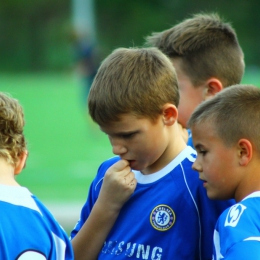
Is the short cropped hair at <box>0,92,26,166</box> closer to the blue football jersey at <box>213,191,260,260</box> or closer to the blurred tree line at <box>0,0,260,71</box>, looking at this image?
the blue football jersey at <box>213,191,260,260</box>

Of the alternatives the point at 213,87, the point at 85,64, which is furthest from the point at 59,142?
the point at 213,87

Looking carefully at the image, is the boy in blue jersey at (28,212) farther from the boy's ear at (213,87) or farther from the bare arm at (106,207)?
the boy's ear at (213,87)

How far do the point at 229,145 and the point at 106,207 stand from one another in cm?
68

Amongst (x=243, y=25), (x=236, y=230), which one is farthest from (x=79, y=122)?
(x=243, y=25)

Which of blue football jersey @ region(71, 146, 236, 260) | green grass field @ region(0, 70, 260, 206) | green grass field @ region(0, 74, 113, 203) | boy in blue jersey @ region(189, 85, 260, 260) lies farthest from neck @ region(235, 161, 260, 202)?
green grass field @ region(0, 70, 260, 206)

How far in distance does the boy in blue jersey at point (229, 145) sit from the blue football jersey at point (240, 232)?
0.02m

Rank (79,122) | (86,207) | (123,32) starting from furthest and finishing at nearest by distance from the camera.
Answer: (123,32)
(79,122)
(86,207)

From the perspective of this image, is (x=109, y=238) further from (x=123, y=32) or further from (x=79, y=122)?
(x=123, y=32)

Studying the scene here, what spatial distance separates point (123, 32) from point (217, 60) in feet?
112

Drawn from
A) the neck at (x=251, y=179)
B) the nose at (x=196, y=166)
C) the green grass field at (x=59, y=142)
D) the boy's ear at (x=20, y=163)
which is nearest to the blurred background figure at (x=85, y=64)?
the green grass field at (x=59, y=142)

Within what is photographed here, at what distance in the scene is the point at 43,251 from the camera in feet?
8.75

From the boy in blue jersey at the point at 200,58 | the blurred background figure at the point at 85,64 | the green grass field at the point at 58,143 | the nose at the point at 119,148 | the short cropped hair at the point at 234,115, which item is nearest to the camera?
the short cropped hair at the point at 234,115

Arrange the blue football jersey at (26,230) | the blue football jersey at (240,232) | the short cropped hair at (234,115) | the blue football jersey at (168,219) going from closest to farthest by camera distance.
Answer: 1. the blue football jersey at (240,232)
2. the blue football jersey at (26,230)
3. the short cropped hair at (234,115)
4. the blue football jersey at (168,219)

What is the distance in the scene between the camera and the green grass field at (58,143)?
1041 cm
